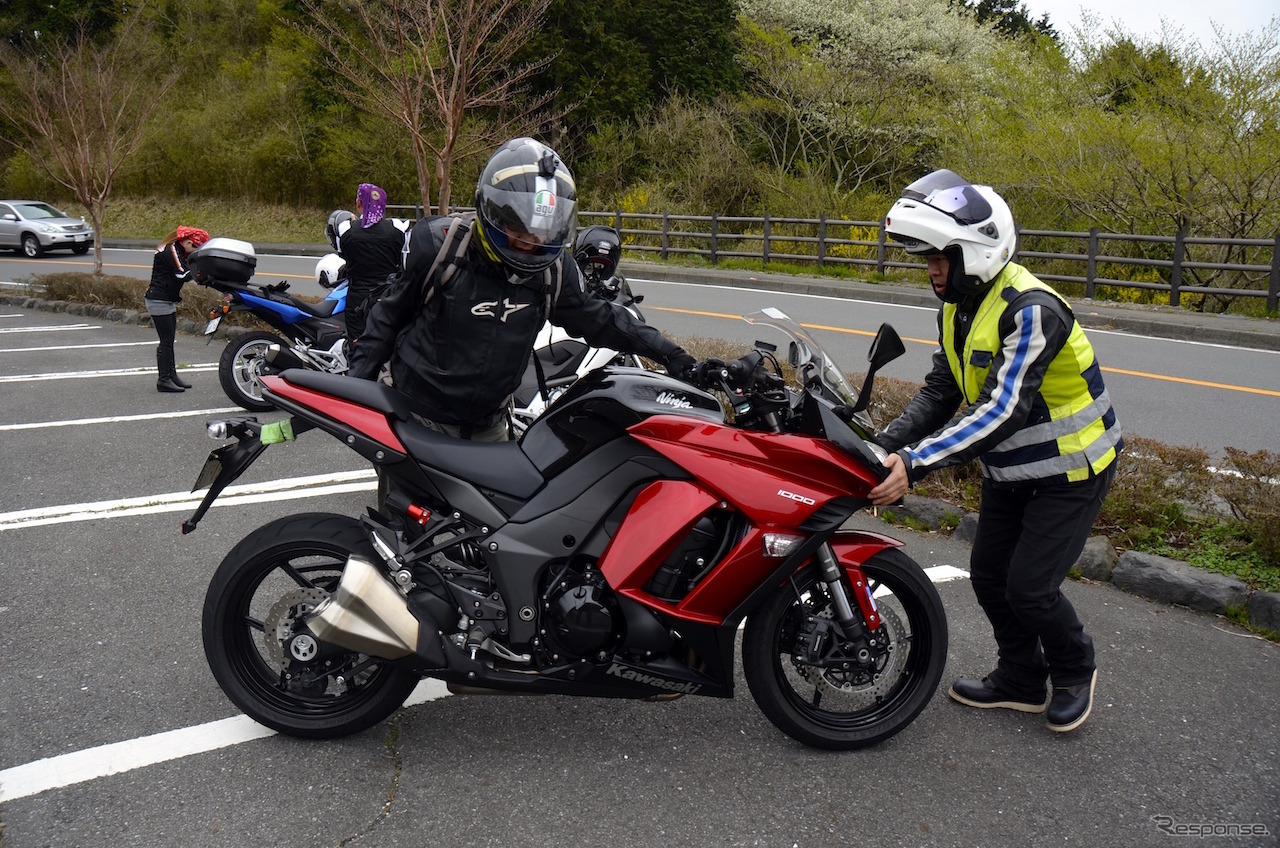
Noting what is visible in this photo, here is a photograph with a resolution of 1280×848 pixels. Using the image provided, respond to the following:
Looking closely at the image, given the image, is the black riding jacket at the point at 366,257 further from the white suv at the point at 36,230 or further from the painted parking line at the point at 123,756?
the white suv at the point at 36,230

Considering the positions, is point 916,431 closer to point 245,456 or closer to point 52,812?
point 245,456

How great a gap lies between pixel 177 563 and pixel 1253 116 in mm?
17057

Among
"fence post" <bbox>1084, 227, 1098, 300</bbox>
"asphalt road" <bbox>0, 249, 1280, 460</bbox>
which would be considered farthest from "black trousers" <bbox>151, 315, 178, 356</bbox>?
"fence post" <bbox>1084, 227, 1098, 300</bbox>

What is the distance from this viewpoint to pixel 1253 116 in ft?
51.2

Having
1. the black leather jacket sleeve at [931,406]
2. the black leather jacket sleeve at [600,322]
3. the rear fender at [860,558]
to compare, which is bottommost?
the rear fender at [860,558]

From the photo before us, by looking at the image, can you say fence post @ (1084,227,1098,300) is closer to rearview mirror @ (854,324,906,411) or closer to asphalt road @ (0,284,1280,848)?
asphalt road @ (0,284,1280,848)

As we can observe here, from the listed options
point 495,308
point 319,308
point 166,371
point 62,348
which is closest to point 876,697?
point 495,308

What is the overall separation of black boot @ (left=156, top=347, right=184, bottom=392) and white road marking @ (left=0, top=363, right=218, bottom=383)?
2.96 feet

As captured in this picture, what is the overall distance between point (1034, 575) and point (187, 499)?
16.6 feet

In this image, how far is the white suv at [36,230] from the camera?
89.7 ft

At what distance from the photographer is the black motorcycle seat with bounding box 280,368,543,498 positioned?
329 centimetres

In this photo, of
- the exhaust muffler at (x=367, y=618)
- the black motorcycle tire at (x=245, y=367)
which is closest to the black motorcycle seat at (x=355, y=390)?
the exhaust muffler at (x=367, y=618)

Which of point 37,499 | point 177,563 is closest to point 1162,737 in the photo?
point 177,563

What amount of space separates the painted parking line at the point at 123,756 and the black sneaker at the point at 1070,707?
2842mm
